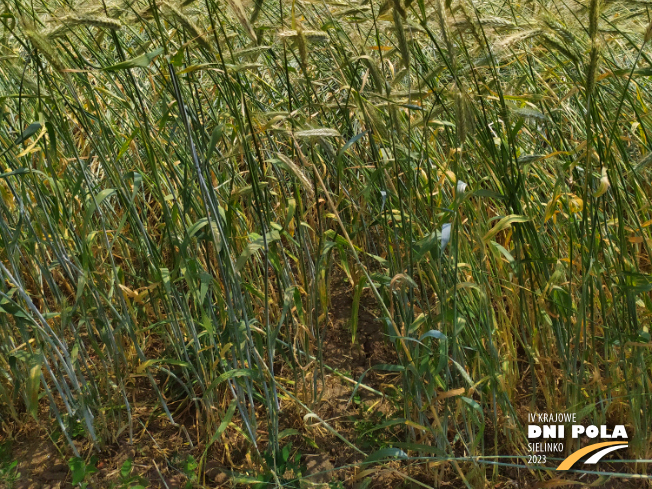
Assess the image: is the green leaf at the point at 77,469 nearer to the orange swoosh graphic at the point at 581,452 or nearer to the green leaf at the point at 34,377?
the green leaf at the point at 34,377

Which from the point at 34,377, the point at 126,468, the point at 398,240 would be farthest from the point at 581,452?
the point at 34,377

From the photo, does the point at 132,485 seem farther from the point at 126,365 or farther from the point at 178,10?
the point at 178,10

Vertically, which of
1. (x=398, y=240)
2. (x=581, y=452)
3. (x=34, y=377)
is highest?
(x=398, y=240)

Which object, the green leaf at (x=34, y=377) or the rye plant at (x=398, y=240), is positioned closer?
the rye plant at (x=398, y=240)

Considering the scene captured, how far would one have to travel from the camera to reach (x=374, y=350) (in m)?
1.74

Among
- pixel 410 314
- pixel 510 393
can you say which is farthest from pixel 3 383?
pixel 510 393

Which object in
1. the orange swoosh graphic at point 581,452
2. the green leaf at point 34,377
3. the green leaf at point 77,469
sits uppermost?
the green leaf at point 34,377

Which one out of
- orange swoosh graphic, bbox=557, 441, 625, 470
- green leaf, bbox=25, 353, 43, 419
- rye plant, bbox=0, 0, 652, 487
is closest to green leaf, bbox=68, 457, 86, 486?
rye plant, bbox=0, 0, 652, 487

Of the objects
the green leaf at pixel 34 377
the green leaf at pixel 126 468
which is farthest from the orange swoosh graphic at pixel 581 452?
the green leaf at pixel 34 377

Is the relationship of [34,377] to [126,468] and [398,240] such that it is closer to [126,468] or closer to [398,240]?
[126,468]

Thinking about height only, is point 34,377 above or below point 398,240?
below

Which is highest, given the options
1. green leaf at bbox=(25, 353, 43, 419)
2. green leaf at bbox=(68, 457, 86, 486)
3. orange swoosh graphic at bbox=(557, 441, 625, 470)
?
green leaf at bbox=(25, 353, 43, 419)

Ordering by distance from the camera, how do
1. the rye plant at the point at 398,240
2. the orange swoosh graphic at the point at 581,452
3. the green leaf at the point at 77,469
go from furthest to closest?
the green leaf at the point at 77,469
the orange swoosh graphic at the point at 581,452
the rye plant at the point at 398,240

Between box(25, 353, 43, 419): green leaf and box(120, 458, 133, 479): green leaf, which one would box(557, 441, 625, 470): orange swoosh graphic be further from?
box(25, 353, 43, 419): green leaf
